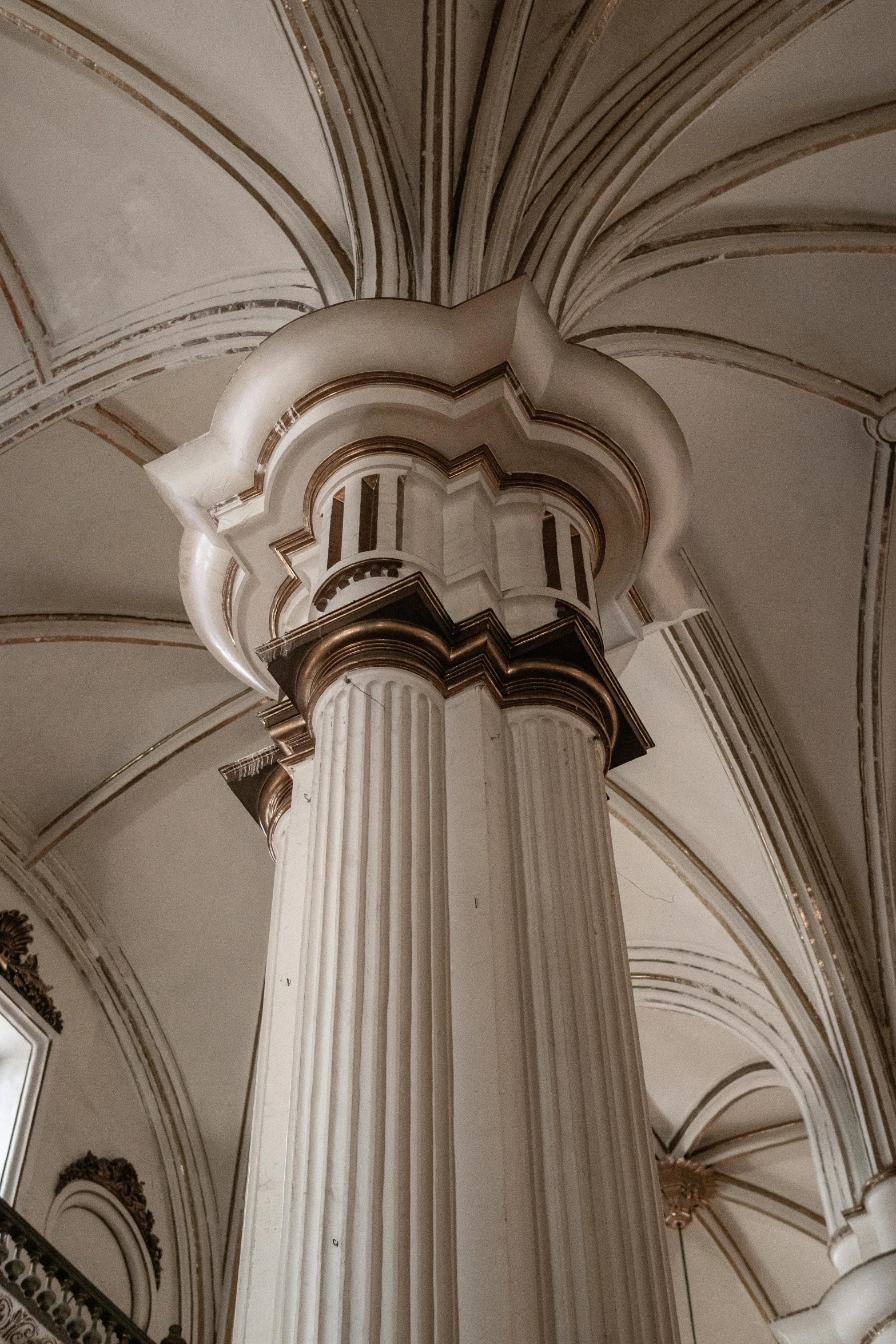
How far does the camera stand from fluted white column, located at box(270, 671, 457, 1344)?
2.52 m

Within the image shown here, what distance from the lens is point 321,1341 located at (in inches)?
95.3

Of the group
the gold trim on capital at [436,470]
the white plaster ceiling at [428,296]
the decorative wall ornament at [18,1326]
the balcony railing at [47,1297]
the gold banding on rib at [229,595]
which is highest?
the white plaster ceiling at [428,296]

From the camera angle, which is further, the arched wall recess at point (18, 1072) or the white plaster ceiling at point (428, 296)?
the arched wall recess at point (18, 1072)

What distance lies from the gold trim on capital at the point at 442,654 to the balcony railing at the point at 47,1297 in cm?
427

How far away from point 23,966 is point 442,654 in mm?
5914

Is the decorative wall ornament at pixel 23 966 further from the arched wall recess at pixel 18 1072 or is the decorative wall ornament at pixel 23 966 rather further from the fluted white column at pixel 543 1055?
the fluted white column at pixel 543 1055

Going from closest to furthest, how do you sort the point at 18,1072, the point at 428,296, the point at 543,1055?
the point at 543,1055
the point at 428,296
the point at 18,1072

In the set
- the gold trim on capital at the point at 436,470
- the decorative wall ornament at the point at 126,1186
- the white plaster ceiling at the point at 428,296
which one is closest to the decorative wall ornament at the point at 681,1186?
the white plaster ceiling at the point at 428,296

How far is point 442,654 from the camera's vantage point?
3.69m

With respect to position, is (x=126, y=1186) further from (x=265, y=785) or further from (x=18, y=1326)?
(x=265, y=785)

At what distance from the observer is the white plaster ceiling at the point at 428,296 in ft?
18.6

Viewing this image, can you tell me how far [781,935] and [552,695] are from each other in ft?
17.2

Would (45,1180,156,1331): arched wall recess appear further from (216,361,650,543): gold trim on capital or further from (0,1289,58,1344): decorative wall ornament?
(216,361,650,543): gold trim on capital

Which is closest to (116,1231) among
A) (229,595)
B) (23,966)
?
(23,966)
